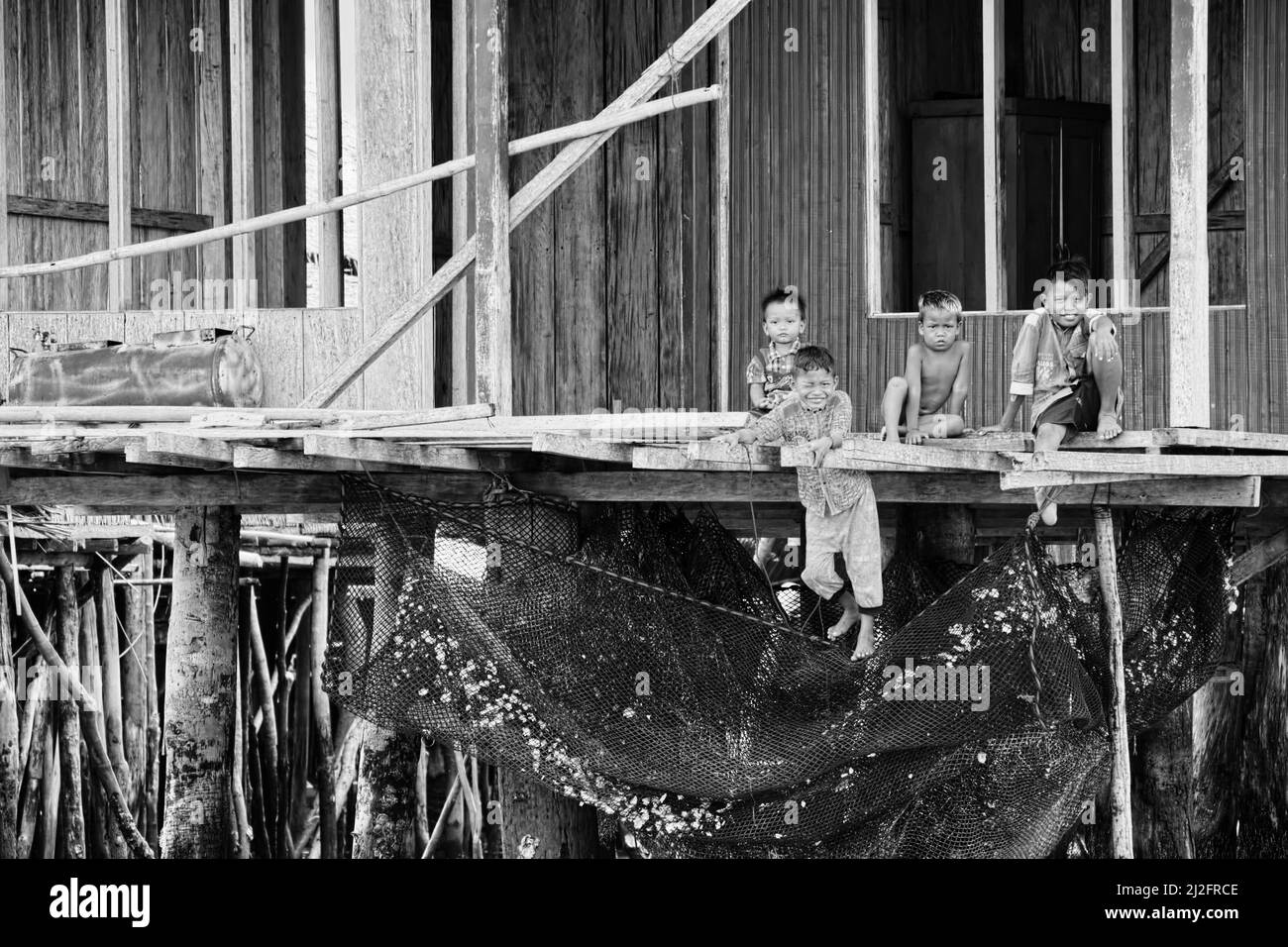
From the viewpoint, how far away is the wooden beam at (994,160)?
35.3 ft

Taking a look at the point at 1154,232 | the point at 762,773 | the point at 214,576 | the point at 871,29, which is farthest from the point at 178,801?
the point at 1154,232

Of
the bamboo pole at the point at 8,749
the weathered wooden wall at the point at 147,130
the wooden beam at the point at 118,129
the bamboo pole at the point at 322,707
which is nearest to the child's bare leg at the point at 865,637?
the wooden beam at the point at 118,129

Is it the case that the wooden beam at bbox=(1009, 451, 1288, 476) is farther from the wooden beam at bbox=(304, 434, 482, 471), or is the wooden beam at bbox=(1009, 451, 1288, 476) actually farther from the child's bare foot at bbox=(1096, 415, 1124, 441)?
the wooden beam at bbox=(304, 434, 482, 471)

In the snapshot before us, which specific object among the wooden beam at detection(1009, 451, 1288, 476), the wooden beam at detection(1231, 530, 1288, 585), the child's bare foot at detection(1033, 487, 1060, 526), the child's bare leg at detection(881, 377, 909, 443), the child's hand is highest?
the child's bare leg at detection(881, 377, 909, 443)

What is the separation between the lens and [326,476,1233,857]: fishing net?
8.80 meters

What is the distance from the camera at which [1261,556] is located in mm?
10312

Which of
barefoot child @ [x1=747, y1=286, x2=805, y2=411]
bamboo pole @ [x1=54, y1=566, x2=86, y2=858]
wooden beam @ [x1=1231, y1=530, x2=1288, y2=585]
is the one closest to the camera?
barefoot child @ [x1=747, y1=286, x2=805, y2=411]

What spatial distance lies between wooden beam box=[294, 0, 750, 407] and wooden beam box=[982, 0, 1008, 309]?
1.91 metres

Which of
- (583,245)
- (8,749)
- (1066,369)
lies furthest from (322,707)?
(1066,369)

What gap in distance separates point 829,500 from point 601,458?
3.36 feet

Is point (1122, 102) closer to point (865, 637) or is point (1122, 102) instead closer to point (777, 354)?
point (777, 354)

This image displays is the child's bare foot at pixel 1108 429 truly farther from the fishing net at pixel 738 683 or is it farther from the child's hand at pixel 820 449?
the child's hand at pixel 820 449

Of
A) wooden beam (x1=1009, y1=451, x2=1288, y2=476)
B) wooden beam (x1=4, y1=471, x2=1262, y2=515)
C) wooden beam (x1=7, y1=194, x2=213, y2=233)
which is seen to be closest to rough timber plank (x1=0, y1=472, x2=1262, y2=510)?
wooden beam (x1=4, y1=471, x2=1262, y2=515)
